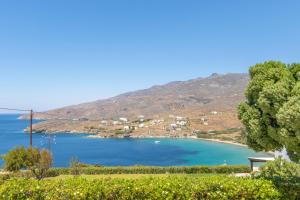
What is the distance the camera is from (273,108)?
11.1 m

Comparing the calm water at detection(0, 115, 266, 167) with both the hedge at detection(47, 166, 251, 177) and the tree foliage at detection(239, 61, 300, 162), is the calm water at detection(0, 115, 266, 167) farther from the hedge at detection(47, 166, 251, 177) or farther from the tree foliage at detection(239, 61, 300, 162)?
the tree foliage at detection(239, 61, 300, 162)

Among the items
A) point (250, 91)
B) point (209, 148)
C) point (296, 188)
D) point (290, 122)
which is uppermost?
point (250, 91)

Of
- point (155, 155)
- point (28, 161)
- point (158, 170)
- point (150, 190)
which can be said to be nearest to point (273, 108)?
point (150, 190)

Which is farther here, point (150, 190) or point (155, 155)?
point (155, 155)

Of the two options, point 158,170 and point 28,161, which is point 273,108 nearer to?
point 28,161

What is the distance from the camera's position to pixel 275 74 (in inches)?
459

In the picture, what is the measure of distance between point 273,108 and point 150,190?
503 cm

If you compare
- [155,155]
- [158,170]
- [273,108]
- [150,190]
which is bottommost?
[155,155]

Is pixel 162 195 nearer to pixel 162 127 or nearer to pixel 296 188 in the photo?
pixel 296 188

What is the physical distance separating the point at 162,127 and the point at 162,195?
472ft

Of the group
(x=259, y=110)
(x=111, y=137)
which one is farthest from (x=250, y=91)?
(x=111, y=137)

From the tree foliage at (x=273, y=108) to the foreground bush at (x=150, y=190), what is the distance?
158 centimetres

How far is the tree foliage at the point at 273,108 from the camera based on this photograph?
10.3 meters

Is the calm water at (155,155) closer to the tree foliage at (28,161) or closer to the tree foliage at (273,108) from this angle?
the tree foliage at (28,161)
